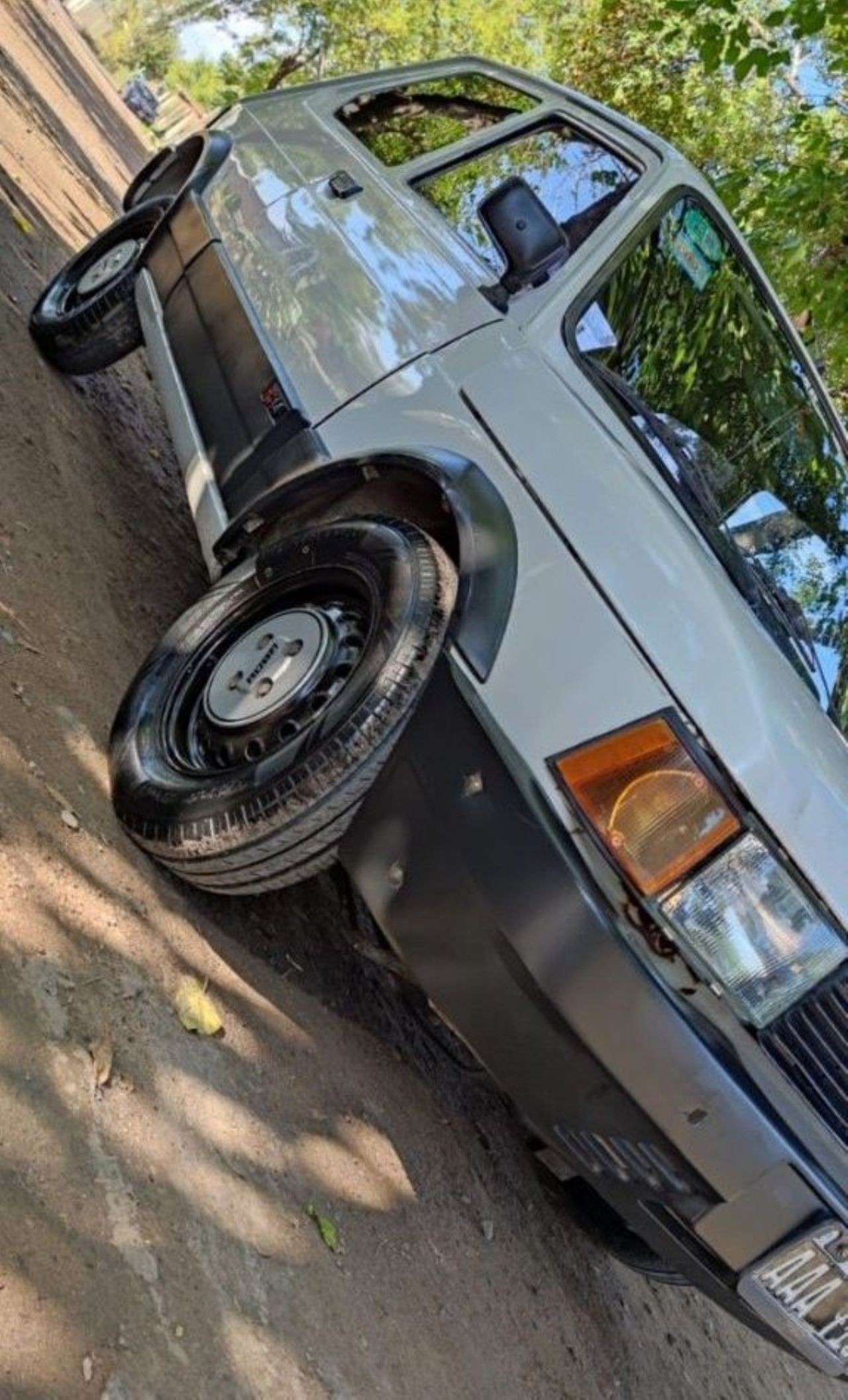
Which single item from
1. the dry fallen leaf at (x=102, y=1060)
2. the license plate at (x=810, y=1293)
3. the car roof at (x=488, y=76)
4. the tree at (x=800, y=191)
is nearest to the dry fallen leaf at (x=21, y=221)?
the car roof at (x=488, y=76)

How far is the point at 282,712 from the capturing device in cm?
304

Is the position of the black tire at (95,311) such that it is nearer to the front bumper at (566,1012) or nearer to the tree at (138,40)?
the front bumper at (566,1012)

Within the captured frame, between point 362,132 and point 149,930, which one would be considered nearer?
point 149,930

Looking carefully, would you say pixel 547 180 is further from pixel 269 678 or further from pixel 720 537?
pixel 269 678

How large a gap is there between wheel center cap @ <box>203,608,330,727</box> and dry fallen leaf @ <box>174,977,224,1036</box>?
24.2 inches

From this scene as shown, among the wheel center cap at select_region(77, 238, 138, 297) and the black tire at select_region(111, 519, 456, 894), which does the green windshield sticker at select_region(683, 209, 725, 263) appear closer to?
the black tire at select_region(111, 519, 456, 894)

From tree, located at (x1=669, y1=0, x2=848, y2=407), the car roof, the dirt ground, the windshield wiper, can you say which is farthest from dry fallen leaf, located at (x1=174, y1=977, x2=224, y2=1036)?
tree, located at (x1=669, y1=0, x2=848, y2=407)

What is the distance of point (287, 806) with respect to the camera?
284cm

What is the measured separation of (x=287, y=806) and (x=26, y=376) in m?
2.66

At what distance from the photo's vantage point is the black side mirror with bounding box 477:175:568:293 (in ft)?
11.1

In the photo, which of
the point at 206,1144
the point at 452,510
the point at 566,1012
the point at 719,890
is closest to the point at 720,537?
the point at 452,510

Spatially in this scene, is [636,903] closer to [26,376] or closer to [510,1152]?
[510,1152]

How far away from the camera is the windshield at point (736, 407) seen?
3338 mm

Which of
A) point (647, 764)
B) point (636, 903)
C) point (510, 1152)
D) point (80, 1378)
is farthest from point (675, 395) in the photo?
point (80, 1378)
